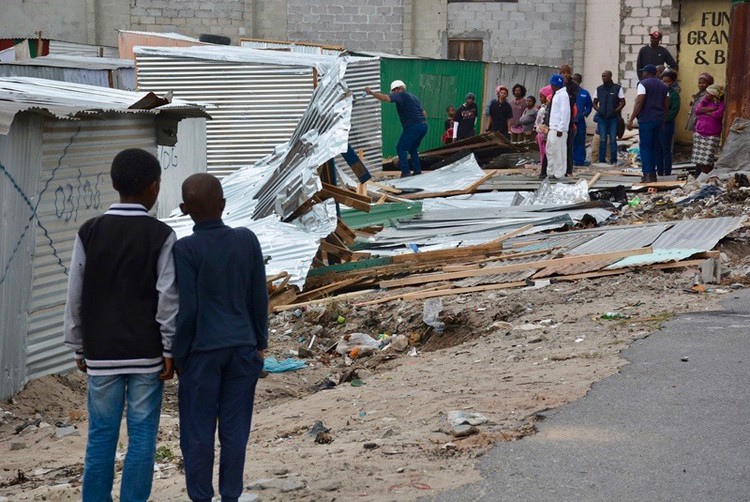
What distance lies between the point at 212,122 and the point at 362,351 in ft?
30.2

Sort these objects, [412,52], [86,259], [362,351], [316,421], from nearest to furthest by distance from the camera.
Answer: [86,259], [316,421], [362,351], [412,52]

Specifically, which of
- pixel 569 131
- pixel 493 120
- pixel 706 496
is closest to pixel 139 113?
pixel 706 496

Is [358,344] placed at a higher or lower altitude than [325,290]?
lower

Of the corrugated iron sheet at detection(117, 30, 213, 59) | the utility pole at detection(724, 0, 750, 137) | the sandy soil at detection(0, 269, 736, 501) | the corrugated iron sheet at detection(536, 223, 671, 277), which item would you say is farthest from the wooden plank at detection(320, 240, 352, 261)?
the corrugated iron sheet at detection(117, 30, 213, 59)

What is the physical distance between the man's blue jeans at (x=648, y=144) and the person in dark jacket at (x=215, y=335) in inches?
554

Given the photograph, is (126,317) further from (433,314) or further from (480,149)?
(480,149)

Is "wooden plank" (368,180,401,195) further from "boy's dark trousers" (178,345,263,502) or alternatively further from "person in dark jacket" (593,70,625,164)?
"boy's dark trousers" (178,345,263,502)

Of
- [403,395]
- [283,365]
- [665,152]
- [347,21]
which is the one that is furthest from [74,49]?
[403,395]

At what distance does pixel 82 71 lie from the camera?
753 inches

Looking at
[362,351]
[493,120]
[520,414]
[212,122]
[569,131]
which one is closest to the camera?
[520,414]

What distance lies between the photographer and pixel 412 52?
32.7 meters

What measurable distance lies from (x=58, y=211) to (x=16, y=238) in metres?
0.55

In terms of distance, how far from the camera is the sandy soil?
530cm

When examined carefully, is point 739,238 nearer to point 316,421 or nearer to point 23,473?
point 316,421
